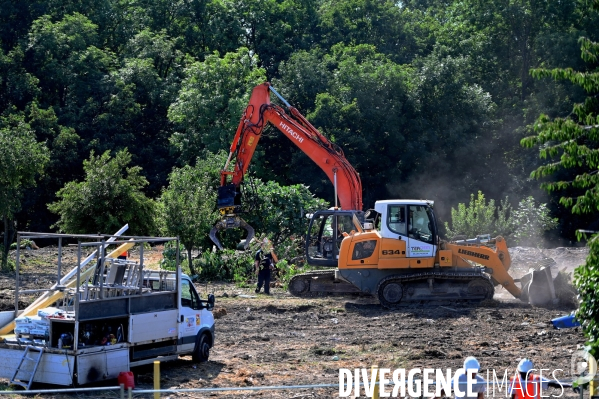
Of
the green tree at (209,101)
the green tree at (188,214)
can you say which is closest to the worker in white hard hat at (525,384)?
the green tree at (188,214)

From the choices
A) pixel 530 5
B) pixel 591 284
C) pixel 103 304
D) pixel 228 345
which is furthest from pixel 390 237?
pixel 530 5

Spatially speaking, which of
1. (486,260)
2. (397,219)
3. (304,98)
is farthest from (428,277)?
(304,98)

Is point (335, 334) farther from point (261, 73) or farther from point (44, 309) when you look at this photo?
point (261, 73)

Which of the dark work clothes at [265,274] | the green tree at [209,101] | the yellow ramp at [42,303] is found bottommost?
the yellow ramp at [42,303]

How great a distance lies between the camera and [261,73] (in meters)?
49.1

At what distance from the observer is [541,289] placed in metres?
22.2

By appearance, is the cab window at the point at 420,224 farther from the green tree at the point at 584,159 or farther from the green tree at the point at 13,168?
the green tree at the point at 13,168

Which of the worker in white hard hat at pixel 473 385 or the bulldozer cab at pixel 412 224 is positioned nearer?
the worker in white hard hat at pixel 473 385

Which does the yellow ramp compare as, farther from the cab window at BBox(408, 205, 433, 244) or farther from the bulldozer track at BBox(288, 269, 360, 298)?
the bulldozer track at BBox(288, 269, 360, 298)

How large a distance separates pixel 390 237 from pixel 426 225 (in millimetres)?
1026

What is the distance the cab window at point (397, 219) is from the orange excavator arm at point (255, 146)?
140 inches

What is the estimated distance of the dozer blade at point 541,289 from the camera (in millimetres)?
22141

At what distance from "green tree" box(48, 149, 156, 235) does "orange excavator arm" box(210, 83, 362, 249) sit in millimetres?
6744

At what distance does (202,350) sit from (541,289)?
10300 mm
